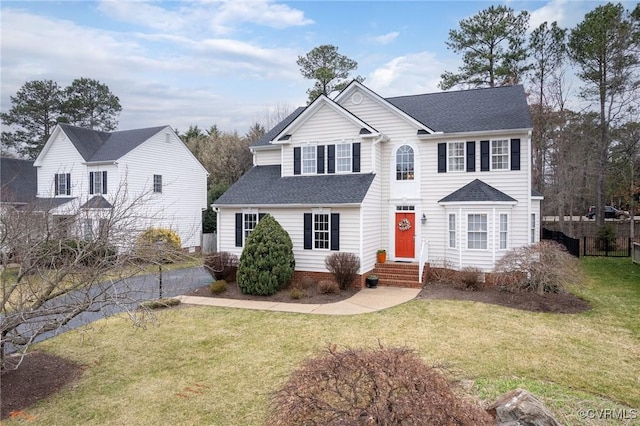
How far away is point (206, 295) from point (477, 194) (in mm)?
10875

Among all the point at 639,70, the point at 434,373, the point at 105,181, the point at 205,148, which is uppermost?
the point at 639,70

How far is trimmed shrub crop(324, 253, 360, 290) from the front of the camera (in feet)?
45.5

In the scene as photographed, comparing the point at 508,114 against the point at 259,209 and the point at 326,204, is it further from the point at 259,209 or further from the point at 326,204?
the point at 259,209

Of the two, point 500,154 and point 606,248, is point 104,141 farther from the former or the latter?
point 606,248

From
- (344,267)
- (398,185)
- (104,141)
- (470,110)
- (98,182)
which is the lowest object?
(344,267)

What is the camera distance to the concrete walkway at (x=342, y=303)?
1158 centimetres

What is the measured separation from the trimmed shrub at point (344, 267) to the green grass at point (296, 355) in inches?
106

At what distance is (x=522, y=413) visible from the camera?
4559mm

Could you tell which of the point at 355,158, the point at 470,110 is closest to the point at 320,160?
the point at 355,158

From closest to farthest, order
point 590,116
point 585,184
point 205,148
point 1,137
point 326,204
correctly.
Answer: point 326,204
point 590,116
point 585,184
point 205,148
point 1,137

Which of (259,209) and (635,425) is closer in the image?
(635,425)

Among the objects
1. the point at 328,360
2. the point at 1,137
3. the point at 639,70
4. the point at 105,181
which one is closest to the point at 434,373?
the point at 328,360

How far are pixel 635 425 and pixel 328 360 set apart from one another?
4482 millimetres

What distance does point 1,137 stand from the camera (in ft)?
129
